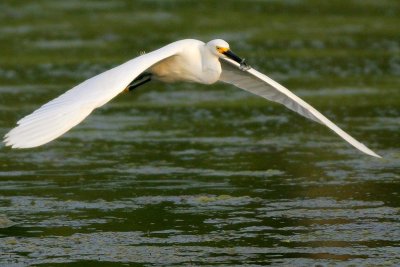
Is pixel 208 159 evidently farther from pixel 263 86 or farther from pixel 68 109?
pixel 68 109

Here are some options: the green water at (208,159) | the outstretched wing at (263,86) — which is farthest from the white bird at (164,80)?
the green water at (208,159)

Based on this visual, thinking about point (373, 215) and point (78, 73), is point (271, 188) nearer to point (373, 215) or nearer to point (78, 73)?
point (373, 215)

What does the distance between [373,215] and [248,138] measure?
3.50 m

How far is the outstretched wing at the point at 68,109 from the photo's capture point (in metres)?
7.27

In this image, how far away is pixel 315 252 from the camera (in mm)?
8719

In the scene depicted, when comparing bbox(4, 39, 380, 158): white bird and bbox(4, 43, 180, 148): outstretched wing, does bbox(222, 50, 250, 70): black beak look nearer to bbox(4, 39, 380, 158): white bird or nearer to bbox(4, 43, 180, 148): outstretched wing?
bbox(4, 39, 380, 158): white bird

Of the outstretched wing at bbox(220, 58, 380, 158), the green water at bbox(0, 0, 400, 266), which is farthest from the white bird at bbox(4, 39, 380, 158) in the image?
the green water at bbox(0, 0, 400, 266)

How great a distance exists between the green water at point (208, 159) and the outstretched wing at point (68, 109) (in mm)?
1217

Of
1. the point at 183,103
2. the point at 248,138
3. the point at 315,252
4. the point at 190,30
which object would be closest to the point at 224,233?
the point at 315,252

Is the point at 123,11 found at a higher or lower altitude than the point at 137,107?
higher

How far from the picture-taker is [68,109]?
7.76m

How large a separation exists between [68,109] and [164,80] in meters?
3.28

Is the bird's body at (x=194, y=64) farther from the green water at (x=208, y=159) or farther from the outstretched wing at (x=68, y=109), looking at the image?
the outstretched wing at (x=68, y=109)

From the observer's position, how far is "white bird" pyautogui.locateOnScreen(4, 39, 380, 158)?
748cm
